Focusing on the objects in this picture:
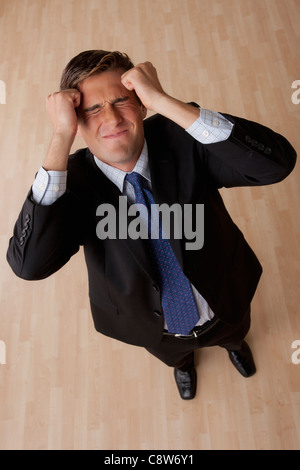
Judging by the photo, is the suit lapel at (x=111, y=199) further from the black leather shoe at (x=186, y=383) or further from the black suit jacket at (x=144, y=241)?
the black leather shoe at (x=186, y=383)

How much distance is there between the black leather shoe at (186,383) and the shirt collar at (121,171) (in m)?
1.27

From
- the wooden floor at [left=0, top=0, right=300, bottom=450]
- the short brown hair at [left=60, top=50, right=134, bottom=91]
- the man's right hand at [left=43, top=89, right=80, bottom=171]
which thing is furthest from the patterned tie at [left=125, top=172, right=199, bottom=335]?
the wooden floor at [left=0, top=0, right=300, bottom=450]

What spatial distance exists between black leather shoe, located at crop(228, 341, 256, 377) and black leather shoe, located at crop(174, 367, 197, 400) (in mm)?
225

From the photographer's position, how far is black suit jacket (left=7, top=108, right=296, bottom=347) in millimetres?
1301

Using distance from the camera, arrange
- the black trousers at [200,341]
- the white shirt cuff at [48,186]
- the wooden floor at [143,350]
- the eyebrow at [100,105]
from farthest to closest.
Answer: the wooden floor at [143,350] → the black trousers at [200,341] → the eyebrow at [100,105] → the white shirt cuff at [48,186]

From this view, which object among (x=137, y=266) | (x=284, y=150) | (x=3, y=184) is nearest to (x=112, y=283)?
(x=137, y=266)

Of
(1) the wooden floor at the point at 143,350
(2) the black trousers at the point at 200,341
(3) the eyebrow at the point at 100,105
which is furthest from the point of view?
(1) the wooden floor at the point at 143,350

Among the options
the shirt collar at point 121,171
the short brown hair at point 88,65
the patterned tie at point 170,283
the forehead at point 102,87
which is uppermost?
the short brown hair at point 88,65

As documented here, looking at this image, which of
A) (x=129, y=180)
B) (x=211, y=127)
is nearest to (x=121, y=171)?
(x=129, y=180)

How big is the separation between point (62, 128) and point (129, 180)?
9.9 inches

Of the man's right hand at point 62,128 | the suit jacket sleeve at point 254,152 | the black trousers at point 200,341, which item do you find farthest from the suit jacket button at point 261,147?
the black trousers at point 200,341

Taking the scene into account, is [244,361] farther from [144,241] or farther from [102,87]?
[102,87]

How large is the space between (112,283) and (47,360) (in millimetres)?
1258

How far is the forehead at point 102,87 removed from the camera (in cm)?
134
